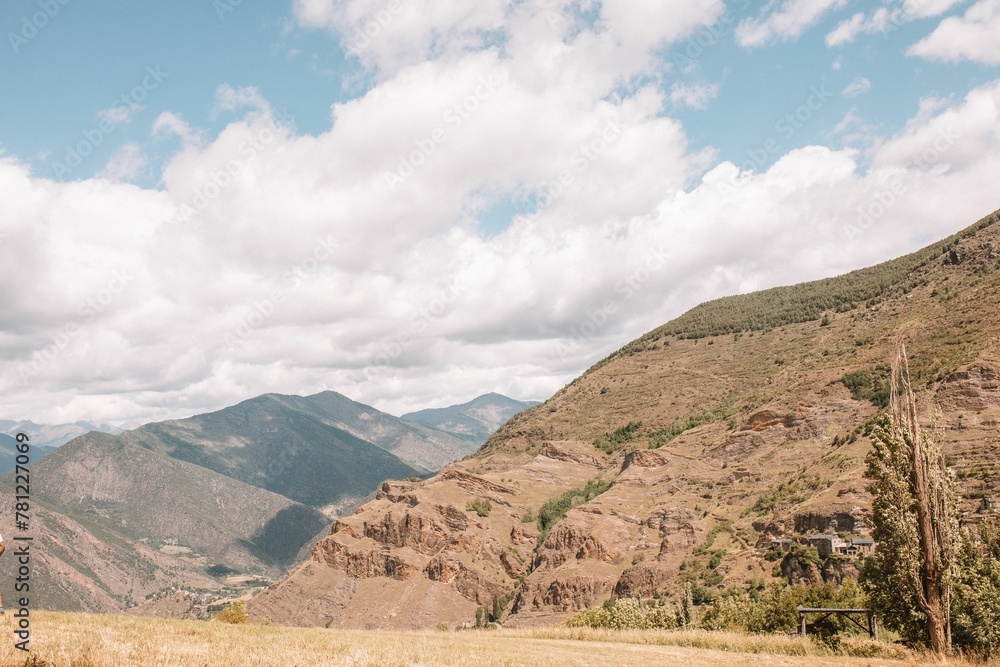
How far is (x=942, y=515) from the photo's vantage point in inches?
742

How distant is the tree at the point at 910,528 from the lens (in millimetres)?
18422

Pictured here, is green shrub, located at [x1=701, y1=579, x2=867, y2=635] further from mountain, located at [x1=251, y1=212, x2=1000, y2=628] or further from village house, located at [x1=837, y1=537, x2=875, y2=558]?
mountain, located at [x1=251, y1=212, x2=1000, y2=628]

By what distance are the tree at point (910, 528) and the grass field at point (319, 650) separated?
1.49 metres

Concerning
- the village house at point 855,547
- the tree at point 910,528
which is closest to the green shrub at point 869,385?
the village house at point 855,547

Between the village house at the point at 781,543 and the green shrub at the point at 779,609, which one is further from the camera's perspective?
the village house at the point at 781,543

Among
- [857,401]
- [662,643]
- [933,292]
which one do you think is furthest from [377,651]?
[933,292]

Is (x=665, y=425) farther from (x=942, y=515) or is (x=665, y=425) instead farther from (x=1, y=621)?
(x=1, y=621)

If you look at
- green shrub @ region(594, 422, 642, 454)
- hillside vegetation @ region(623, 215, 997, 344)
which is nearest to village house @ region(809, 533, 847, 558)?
green shrub @ region(594, 422, 642, 454)

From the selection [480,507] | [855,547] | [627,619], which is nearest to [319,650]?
[627,619]

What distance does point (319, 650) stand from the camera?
16391 mm

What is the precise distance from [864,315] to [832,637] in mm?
130190

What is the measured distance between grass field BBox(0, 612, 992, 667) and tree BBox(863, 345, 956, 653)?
1494 mm

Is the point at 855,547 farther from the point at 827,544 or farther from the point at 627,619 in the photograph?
the point at 627,619

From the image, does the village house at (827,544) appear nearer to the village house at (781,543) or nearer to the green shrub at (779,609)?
the village house at (781,543)
